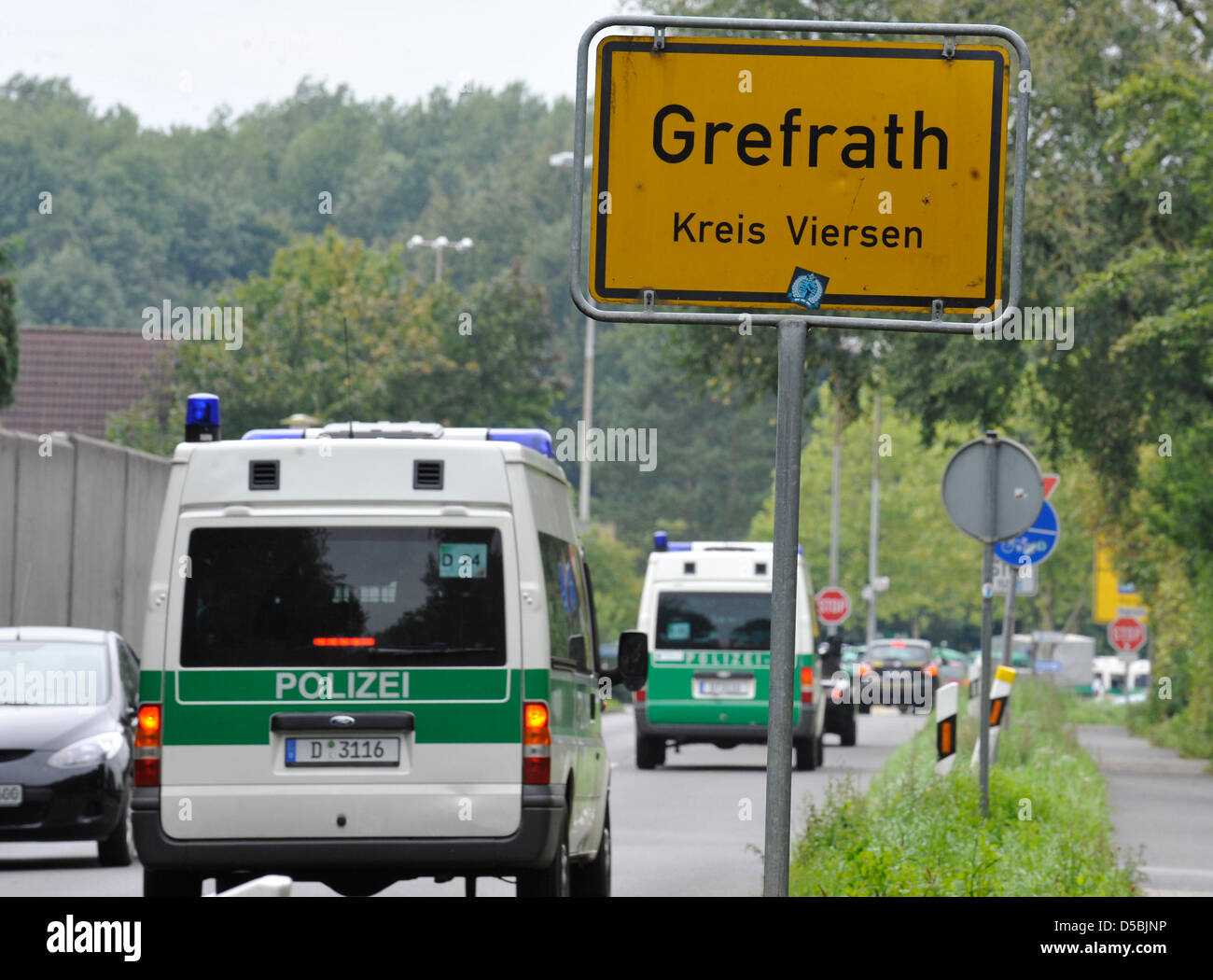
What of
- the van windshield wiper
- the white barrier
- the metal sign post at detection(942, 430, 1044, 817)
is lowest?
the van windshield wiper

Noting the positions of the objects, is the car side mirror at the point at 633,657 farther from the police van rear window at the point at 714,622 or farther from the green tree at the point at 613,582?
the green tree at the point at 613,582

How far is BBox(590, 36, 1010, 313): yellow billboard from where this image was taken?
615cm

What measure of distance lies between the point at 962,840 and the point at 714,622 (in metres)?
14.5

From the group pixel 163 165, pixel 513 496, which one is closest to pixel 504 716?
pixel 513 496

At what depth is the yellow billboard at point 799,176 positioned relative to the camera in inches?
242

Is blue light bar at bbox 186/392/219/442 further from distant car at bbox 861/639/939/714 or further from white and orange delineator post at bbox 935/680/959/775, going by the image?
distant car at bbox 861/639/939/714

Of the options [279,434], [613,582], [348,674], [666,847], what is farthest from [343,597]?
[613,582]

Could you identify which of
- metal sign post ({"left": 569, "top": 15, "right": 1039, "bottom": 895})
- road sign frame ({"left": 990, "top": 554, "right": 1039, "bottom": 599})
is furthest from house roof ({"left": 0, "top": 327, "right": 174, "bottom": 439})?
metal sign post ({"left": 569, "top": 15, "right": 1039, "bottom": 895})

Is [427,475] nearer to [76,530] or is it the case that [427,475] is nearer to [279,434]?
[279,434]

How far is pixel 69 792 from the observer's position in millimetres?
14016

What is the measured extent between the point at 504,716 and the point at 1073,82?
853 inches

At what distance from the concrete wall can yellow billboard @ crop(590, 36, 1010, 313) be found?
18.8 meters
